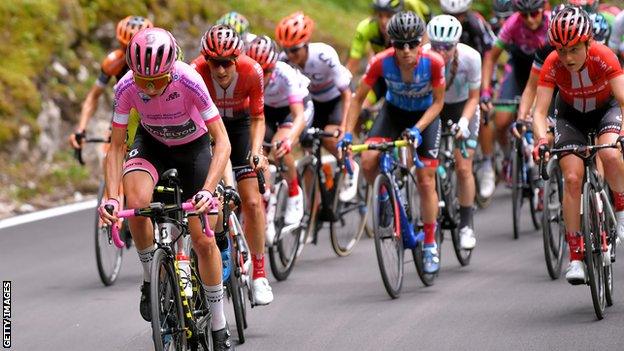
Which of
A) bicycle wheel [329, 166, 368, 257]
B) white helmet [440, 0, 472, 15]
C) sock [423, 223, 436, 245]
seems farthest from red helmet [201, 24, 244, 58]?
white helmet [440, 0, 472, 15]

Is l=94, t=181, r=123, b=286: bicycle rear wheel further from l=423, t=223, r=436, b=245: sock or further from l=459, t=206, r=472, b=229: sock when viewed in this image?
l=459, t=206, r=472, b=229: sock

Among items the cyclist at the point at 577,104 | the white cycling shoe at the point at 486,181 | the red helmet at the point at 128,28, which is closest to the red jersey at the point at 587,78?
the cyclist at the point at 577,104

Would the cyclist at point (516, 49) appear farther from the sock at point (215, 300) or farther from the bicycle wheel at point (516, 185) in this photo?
the sock at point (215, 300)

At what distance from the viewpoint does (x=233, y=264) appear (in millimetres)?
9297

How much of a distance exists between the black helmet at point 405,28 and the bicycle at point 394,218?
0.77 m

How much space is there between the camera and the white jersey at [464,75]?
12289 millimetres

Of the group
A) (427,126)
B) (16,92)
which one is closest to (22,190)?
(16,92)

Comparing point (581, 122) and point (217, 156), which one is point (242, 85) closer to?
point (217, 156)

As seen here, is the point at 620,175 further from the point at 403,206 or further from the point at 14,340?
the point at 14,340

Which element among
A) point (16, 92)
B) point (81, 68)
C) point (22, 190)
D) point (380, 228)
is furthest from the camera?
point (81, 68)

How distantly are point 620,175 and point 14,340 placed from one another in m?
4.15

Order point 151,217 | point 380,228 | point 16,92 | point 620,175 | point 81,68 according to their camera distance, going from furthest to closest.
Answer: point 81,68
point 16,92
point 380,228
point 620,175
point 151,217

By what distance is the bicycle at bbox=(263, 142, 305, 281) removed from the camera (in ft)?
37.6

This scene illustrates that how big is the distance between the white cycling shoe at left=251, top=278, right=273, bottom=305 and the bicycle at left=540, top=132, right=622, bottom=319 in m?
1.99
